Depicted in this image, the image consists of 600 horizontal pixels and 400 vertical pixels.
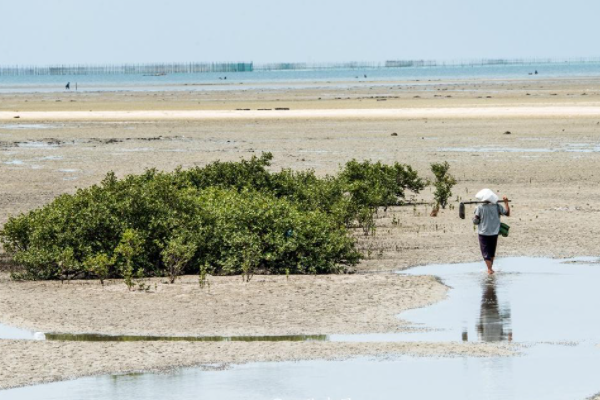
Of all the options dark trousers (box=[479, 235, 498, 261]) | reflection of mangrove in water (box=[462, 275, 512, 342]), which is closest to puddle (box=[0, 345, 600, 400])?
reflection of mangrove in water (box=[462, 275, 512, 342])

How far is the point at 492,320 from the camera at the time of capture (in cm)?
1244

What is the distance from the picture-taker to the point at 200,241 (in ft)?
52.4

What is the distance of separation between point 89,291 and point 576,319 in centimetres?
598

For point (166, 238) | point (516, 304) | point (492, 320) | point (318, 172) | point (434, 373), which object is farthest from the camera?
point (318, 172)

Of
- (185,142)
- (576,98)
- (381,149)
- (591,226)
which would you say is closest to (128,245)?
(591,226)

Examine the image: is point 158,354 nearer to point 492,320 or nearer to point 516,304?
point 492,320

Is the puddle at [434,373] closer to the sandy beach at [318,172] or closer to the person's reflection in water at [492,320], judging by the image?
the person's reflection in water at [492,320]

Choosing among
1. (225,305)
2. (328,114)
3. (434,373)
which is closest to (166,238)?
(225,305)

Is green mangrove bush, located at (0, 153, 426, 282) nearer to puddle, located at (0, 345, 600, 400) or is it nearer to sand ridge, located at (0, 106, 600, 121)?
puddle, located at (0, 345, 600, 400)

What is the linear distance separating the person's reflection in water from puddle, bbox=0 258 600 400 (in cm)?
1

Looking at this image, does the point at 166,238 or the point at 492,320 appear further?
the point at 166,238

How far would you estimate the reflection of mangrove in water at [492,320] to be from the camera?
11.6 m

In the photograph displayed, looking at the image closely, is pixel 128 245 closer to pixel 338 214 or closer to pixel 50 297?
pixel 50 297

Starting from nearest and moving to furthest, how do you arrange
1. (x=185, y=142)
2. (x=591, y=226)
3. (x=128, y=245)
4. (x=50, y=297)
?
(x=50, y=297) → (x=128, y=245) → (x=591, y=226) → (x=185, y=142)
